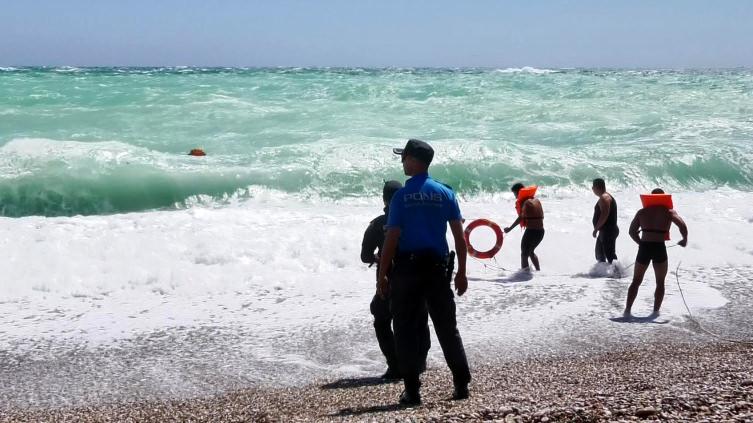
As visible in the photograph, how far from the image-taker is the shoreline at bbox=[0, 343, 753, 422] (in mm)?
4863

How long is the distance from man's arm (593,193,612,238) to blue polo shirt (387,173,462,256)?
615 cm

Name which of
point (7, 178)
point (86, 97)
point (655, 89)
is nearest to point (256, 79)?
point (86, 97)

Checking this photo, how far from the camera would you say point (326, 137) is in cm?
2233

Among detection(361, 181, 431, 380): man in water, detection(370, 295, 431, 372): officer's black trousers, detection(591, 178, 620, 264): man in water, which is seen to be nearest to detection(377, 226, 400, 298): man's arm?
detection(361, 181, 431, 380): man in water

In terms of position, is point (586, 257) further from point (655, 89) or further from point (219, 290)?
point (655, 89)

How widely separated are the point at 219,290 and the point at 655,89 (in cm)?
3239

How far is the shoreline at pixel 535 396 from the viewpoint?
191 inches

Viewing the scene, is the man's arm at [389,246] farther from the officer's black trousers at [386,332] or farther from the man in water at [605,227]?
the man in water at [605,227]

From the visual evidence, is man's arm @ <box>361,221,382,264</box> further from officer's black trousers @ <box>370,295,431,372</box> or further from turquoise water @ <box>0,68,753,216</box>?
turquoise water @ <box>0,68,753,216</box>

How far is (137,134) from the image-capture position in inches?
911

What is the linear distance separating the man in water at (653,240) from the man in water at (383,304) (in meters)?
3.33

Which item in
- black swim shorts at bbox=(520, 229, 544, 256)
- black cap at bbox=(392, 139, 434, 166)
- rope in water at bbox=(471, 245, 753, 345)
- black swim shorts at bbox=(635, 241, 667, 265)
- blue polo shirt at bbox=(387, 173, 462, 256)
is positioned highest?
black cap at bbox=(392, 139, 434, 166)

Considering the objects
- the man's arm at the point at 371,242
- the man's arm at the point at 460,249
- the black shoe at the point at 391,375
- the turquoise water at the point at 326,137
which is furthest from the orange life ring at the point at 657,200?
the turquoise water at the point at 326,137

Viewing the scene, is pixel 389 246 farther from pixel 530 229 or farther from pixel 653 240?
pixel 530 229
